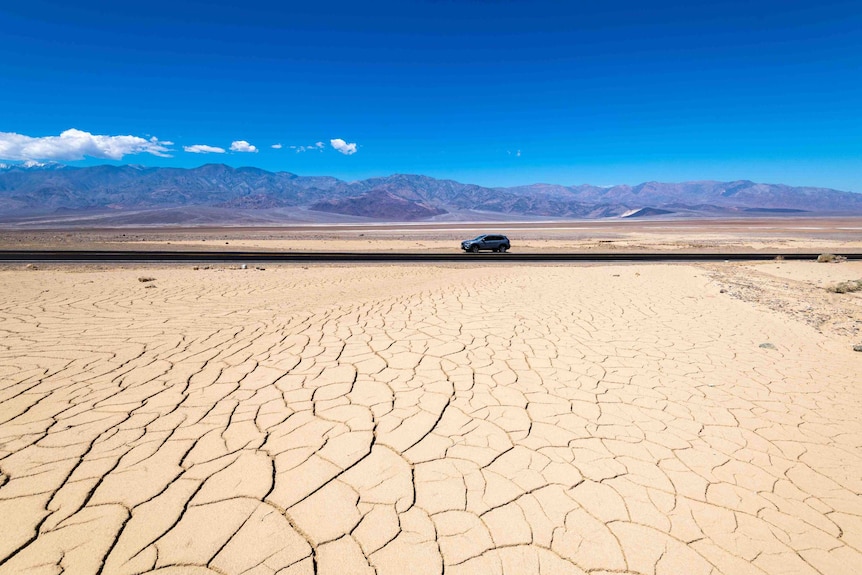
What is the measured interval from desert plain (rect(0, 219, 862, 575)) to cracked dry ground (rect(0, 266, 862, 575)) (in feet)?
0.06

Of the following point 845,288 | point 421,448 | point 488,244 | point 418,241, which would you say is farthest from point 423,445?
point 418,241

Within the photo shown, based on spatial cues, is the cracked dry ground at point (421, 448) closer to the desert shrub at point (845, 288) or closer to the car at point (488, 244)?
the desert shrub at point (845, 288)

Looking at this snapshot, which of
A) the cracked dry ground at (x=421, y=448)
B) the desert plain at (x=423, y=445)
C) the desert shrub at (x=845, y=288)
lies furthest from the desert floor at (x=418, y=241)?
the cracked dry ground at (x=421, y=448)

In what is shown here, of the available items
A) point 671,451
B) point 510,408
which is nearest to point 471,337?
point 510,408

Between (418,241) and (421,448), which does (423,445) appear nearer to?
(421,448)

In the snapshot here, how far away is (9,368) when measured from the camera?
182 inches

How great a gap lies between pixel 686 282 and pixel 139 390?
1339 cm

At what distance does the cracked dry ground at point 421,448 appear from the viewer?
2357 millimetres

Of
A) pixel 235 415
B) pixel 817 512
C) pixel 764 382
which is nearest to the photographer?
pixel 817 512

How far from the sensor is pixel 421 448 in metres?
3.29

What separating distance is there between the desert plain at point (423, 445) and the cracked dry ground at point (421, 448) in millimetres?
19

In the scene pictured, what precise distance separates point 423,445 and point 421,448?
0.04m

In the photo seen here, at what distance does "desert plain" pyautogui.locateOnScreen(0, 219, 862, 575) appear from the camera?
236 cm

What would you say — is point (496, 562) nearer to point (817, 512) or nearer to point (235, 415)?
point (817, 512)
